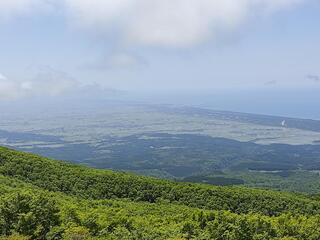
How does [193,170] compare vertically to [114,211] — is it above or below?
below

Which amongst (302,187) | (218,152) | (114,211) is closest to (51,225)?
(114,211)

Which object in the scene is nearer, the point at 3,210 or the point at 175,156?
the point at 3,210

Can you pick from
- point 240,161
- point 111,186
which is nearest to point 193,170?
point 240,161

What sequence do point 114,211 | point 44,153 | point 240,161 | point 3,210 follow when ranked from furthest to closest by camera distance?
point 44,153 → point 240,161 → point 114,211 → point 3,210

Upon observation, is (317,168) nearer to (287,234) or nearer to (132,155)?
(132,155)

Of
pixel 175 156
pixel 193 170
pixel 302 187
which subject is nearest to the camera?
pixel 302 187

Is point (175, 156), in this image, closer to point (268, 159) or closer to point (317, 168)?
point (268, 159)
